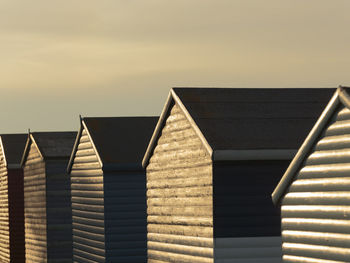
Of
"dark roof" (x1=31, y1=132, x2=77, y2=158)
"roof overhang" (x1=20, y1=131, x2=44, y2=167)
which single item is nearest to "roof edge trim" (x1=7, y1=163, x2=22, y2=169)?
"roof overhang" (x1=20, y1=131, x2=44, y2=167)

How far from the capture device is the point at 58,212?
32.9 m

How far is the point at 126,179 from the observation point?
26109 mm

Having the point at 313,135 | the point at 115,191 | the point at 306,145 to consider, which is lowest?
the point at 115,191

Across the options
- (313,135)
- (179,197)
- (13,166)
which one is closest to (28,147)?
(13,166)

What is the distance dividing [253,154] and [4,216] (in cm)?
2416

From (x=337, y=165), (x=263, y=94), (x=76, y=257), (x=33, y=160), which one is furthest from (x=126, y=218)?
(x=337, y=165)

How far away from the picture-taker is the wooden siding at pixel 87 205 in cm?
2648

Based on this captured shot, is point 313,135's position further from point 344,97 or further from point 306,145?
point 344,97

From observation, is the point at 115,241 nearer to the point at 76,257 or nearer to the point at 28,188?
the point at 76,257

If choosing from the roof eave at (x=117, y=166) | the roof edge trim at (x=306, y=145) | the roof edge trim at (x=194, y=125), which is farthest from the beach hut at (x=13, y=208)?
the roof edge trim at (x=306, y=145)

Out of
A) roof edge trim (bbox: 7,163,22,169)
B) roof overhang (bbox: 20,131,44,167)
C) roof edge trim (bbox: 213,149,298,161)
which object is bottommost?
roof edge trim (bbox: 213,149,298,161)

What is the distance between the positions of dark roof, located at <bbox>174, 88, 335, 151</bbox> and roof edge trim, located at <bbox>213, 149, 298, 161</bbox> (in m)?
0.11

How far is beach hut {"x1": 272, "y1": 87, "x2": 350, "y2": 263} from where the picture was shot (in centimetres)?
1285

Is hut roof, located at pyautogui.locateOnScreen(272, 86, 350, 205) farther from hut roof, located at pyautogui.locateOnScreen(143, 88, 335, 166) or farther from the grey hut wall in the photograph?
hut roof, located at pyautogui.locateOnScreen(143, 88, 335, 166)
